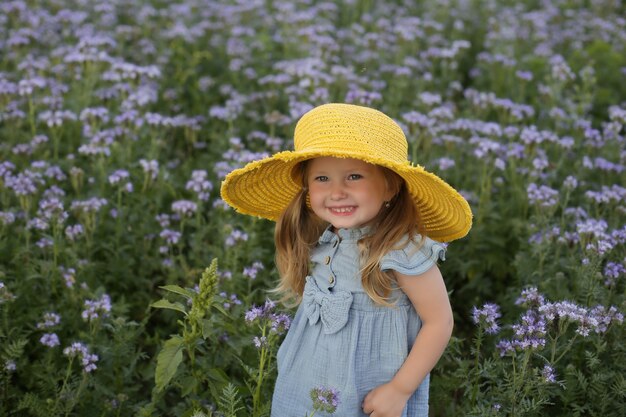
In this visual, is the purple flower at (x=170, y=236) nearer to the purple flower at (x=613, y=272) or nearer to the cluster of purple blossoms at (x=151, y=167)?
the cluster of purple blossoms at (x=151, y=167)

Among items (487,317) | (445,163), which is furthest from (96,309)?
(445,163)

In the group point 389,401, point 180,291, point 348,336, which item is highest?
point 180,291

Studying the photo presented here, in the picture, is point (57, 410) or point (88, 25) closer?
point (57, 410)

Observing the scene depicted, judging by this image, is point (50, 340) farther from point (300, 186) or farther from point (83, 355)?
point (300, 186)

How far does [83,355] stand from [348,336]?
1.21 meters

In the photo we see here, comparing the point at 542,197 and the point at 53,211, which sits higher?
the point at 53,211

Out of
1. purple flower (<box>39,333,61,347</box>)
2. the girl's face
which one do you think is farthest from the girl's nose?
purple flower (<box>39,333,61,347</box>)

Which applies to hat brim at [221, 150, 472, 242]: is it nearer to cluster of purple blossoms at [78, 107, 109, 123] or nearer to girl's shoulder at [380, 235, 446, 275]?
girl's shoulder at [380, 235, 446, 275]

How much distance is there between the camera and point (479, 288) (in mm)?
4535

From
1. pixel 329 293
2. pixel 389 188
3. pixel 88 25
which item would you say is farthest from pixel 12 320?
pixel 88 25

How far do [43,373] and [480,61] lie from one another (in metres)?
5.38

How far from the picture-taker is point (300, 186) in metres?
3.23

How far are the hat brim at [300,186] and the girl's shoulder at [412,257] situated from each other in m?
0.17

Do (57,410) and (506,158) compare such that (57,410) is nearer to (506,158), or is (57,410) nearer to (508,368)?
(508,368)
